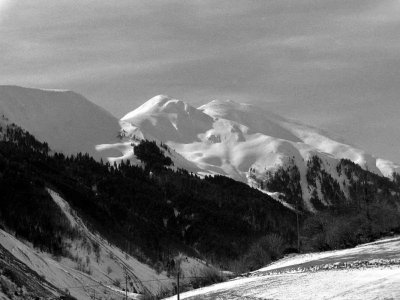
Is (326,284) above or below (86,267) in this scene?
above

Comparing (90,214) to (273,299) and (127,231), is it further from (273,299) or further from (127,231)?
(273,299)

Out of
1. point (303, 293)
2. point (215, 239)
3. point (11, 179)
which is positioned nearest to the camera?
point (303, 293)

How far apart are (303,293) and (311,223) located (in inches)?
3734

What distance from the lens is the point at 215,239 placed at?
188 meters

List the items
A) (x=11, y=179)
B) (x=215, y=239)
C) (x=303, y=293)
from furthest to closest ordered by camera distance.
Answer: (x=215, y=239) < (x=11, y=179) < (x=303, y=293)

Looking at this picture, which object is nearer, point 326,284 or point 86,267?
point 326,284

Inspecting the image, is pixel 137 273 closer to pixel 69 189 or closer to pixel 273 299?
pixel 69 189

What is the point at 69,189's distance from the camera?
119312 mm

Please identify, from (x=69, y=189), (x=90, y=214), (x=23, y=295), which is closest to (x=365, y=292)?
(x=23, y=295)

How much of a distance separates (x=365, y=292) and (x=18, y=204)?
7117cm

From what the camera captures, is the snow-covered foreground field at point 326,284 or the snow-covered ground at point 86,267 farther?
the snow-covered ground at point 86,267

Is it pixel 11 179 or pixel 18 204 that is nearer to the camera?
pixel 18 204

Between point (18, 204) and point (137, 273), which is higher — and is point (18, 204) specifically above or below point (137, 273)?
above

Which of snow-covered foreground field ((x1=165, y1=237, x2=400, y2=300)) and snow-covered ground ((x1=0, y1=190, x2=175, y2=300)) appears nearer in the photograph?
snow-covered foreground field ((x1=165, y1=237, x2=400, y2=300))
